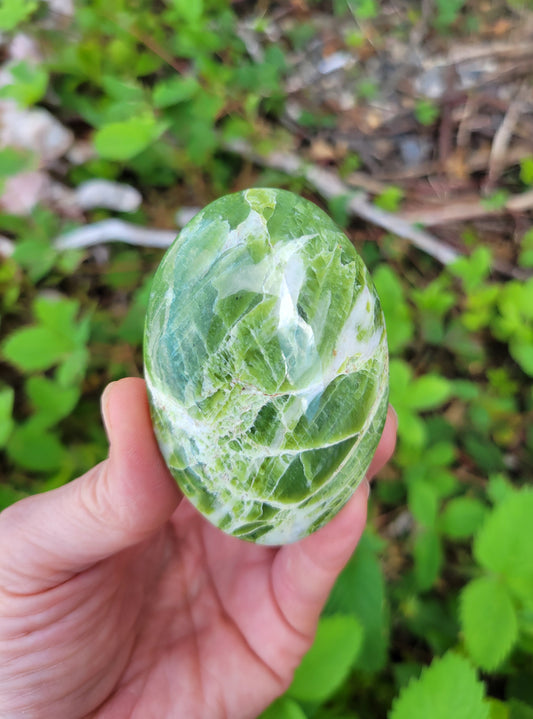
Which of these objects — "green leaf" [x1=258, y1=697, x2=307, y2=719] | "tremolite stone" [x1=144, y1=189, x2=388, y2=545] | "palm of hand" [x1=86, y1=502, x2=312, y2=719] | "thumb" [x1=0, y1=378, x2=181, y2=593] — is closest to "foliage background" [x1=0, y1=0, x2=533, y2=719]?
"green leaf" [x1=258, y1=697, x2=307, y2=719]

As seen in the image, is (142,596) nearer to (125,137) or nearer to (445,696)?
(445,696)

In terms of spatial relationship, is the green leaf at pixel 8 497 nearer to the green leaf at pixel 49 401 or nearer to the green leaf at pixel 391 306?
the green leaf at pixel 49 401

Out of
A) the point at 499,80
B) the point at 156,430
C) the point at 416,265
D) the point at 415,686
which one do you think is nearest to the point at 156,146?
the point at 416,265

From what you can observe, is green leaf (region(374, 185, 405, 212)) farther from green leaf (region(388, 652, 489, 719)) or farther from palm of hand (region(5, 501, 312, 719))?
green leaf (region(388, 652, 489, 719))

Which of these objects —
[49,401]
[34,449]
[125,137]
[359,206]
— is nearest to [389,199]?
[359,206]

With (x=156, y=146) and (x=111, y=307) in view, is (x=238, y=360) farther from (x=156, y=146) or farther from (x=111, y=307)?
(x=156, y=146)

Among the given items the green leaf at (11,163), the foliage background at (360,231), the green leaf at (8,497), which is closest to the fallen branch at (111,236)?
the foliage background at (360,231)

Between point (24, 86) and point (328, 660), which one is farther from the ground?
point (24, 86)
